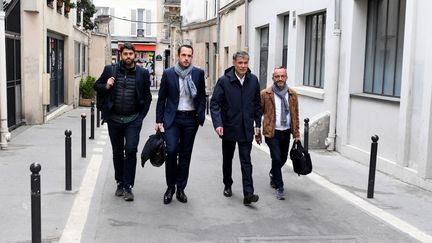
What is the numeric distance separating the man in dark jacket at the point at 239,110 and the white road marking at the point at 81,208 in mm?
1826

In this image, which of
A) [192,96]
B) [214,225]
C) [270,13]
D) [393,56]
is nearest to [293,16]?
[270,13]

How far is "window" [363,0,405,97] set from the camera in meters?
10.0

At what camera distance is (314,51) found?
14.7m

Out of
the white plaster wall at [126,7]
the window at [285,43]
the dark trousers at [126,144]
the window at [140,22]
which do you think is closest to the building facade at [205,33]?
the window at [285,43]

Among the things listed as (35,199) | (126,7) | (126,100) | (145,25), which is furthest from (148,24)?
(35,199)

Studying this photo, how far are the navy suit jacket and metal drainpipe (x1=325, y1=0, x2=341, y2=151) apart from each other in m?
5.56

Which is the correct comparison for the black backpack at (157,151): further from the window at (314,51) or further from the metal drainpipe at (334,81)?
the window at (314,51)

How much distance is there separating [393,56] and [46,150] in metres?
6.67

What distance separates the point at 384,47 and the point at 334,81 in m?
1.64

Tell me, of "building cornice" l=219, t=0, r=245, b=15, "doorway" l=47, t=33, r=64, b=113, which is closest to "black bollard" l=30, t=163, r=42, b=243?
"doorway" l=47, t=33, r=64, b=113

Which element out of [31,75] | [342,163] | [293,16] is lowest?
[342,163]

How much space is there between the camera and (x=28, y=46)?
1531 cm

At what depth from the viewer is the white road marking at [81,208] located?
5773mm

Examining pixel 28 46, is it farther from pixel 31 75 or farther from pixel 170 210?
pixel 170 210
